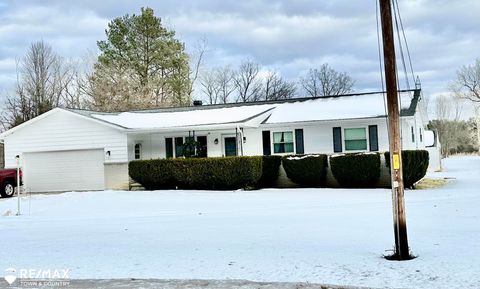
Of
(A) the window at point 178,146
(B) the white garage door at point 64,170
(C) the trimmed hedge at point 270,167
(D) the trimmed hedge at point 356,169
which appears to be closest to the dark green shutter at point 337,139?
(D) the trimmed hedge at point 356,169

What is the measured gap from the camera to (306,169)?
2088cm

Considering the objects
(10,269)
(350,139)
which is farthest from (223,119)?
(10,269)

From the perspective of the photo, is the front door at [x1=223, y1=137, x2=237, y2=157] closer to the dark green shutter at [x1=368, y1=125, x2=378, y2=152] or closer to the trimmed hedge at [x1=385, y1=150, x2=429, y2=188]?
the dark green shutter at [x1=368, y1=125, x2=378, y2=152]

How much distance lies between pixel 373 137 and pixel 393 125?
14846mm

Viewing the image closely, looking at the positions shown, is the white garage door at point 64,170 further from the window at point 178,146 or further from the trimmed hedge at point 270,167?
the trimmed hedge at point 270,167

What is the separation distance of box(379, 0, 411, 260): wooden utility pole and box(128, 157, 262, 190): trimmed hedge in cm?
1321

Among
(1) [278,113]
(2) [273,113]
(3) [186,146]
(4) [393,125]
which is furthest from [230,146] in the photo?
(4) [393,125]

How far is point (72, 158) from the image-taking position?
80.5 feet

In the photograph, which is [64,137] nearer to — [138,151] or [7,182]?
[7,182]

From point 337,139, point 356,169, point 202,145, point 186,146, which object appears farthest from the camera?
point 202,145

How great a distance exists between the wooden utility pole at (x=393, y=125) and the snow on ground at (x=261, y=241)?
24.4 inches

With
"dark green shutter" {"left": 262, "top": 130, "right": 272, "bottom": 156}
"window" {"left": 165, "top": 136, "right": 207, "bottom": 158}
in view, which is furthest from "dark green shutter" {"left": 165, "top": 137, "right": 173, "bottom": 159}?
"dark green shutter" {"left": 262, "top": 130, "right": 272, "bottom": 156}

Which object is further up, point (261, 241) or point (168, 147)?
point (168, 147)

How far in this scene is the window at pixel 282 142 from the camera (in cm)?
2344
